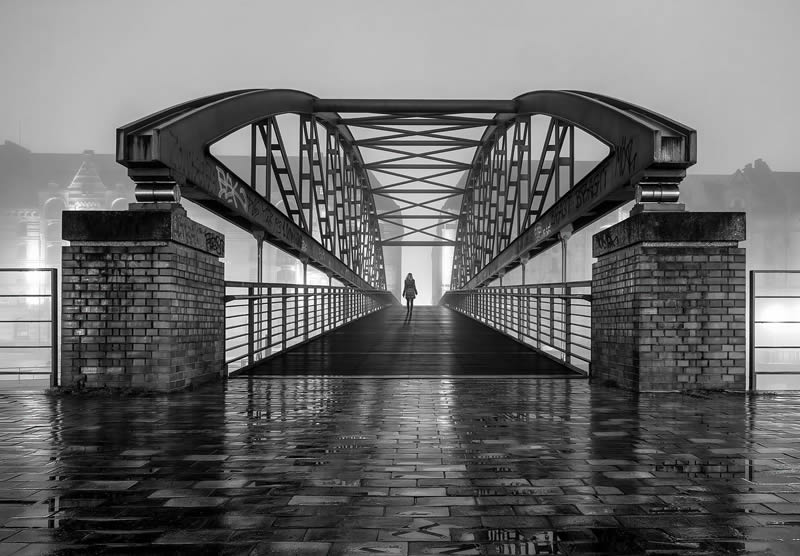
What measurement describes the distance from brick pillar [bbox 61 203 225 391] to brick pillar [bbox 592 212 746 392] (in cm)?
496

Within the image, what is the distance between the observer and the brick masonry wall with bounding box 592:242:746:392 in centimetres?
756

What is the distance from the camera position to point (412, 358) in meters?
11.2

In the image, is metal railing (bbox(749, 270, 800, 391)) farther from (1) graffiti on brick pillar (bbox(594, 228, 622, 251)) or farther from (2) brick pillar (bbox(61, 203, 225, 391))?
(2) brick pillar (bbox(61, 203, 225, 391))

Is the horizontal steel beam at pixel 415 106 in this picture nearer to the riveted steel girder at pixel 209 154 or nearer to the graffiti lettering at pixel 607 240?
the riveted steel girder at pixel 209 154

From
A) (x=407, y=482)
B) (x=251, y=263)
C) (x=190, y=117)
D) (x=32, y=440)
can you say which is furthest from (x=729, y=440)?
(x=251, y=263)

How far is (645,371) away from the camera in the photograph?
7543mm

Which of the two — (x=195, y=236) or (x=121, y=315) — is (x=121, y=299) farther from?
(x=195, y=236)

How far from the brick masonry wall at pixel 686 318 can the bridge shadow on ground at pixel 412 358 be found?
161 cm

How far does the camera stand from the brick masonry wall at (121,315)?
7.41 m

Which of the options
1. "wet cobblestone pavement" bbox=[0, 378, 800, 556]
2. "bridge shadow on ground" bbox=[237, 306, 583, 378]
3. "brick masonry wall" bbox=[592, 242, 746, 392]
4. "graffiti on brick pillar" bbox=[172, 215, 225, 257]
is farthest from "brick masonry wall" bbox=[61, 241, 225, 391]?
"brick masonry wall" bbox=[592, 242, 746, 392]

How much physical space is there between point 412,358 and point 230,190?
12.3 feet

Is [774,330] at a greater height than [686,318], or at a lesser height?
lesser

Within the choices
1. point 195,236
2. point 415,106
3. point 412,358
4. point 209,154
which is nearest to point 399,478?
point 195,236

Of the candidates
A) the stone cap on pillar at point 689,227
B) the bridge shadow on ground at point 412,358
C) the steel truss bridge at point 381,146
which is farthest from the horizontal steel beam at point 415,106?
the stone cap on pillar at point 689,227
